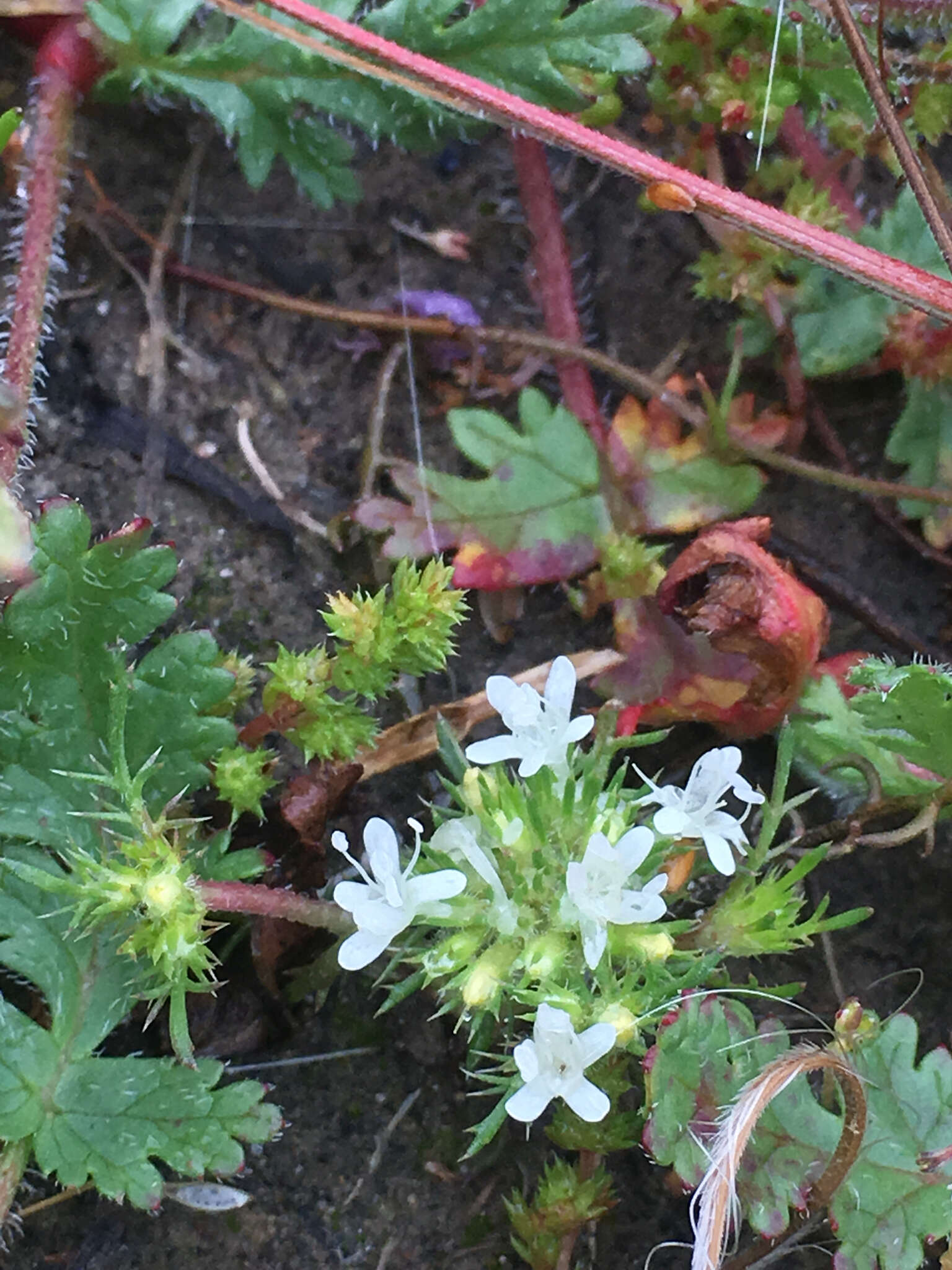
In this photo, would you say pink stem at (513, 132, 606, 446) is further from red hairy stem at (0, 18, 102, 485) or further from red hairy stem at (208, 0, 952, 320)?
red hairy stem at (0, 18, 102, 485)

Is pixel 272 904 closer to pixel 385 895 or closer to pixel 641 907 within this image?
pixel 385 895

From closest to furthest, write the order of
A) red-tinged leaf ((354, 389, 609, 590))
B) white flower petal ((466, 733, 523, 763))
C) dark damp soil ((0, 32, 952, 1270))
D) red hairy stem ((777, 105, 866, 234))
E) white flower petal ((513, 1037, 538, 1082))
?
white flower petal ((513, 1037, 538, 1082)) < white flower petal ((466, 733, 523, 763)) < dark damp soil ((0, 32, 952, 1270)) < red-tinged leaf ((354, 389, 609, 590)) < red hairy stem ((777, 105, 866, 234))

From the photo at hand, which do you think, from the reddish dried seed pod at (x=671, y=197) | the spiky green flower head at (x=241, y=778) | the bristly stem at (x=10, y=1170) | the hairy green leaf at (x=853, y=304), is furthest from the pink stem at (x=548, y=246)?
the bristly stem at (x=10, y=1170)

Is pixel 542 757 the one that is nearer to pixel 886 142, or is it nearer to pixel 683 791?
pixel 683 791

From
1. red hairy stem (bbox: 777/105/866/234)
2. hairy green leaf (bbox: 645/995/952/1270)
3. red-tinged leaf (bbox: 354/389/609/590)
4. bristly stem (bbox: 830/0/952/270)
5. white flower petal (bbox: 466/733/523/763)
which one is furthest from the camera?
red hairy stem (bbox: 777/105/866/234)

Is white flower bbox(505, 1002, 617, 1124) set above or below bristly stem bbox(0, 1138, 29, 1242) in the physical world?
above

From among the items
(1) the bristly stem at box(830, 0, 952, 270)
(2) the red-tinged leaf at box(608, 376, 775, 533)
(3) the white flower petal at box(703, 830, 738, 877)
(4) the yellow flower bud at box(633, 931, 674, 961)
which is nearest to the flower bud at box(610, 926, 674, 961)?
(4) the yellow flower bud at box(633, 931, 674, 961)

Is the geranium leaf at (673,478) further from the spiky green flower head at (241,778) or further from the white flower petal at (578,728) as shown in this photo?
the spiky green flower head at (241,778)

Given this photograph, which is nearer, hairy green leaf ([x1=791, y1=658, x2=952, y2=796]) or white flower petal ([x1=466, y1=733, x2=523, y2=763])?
white flower petal ([x1=466, y1=733, x2=523, y2=763])
